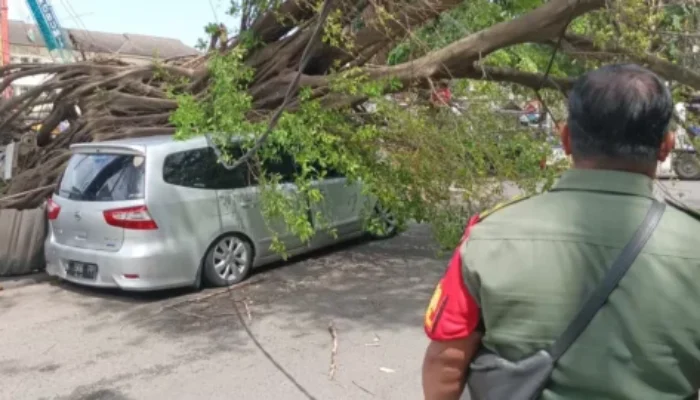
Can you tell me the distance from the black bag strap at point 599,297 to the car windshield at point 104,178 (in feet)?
19.4

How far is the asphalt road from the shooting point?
4.97 meters

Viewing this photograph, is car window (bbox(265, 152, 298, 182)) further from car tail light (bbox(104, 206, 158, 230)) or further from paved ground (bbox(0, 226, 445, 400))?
car tail light (bbox(104, 206, 158, 230))

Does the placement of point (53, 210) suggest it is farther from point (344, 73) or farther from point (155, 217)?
point (344, 73)

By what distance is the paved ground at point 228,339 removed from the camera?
16.3 feet

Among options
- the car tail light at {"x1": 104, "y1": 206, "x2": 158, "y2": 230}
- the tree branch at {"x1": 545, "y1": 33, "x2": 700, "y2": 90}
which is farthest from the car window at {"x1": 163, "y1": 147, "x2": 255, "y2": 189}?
the tree branch at {"x1": 545, "y1": 33, "x2": 700, "y2": 90}

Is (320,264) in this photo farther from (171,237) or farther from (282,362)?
(282,362)

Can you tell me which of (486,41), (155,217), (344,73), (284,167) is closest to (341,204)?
(284,167)

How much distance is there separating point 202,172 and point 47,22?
32.5ft

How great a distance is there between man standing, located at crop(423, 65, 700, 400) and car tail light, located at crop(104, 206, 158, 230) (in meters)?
5.65

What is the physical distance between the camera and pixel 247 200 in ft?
25.7

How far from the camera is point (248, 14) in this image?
8.38m

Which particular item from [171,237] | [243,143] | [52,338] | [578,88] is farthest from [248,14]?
[578,88]

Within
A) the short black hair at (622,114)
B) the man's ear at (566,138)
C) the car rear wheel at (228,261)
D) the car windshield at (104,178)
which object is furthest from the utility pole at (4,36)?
the short black hair at (622,114)

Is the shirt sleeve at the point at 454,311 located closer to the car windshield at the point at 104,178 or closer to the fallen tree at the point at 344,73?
the fallen tree at the point at 344,73
